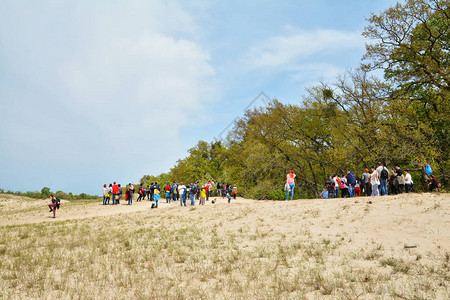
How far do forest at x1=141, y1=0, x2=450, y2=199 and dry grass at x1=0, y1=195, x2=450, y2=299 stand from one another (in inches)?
380

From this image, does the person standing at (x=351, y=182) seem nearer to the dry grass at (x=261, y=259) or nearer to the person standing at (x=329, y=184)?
the person standing at (x=329, y=184)

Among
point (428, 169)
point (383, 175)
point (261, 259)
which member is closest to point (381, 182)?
point (383, 175)

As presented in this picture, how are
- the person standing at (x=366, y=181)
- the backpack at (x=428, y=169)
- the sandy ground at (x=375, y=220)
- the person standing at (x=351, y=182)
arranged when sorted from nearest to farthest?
the sandy ground at (x=375, y=220) < the backpack at (x=428, y=169) < the person standing at (x=366, y=181) < the person standing at (x=351, y=182)

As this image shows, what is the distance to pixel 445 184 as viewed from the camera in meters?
22.7

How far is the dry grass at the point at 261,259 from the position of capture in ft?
20.9

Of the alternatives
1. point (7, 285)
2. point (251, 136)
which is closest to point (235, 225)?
point (7, 285)

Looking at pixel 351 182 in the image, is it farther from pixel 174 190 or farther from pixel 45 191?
pixel 45 191

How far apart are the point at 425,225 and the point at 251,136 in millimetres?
33086

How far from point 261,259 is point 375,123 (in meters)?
20.0

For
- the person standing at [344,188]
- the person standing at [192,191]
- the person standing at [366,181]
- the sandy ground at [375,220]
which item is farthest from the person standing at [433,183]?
the person standing at [192,191]

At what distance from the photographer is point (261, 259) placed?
8898mm

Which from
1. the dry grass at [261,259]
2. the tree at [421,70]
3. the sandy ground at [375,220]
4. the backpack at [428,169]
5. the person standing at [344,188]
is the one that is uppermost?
the tree at [421,70]

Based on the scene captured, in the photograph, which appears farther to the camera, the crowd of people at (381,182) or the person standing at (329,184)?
the person standing at (329,184)

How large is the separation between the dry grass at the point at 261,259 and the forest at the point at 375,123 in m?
9.65
